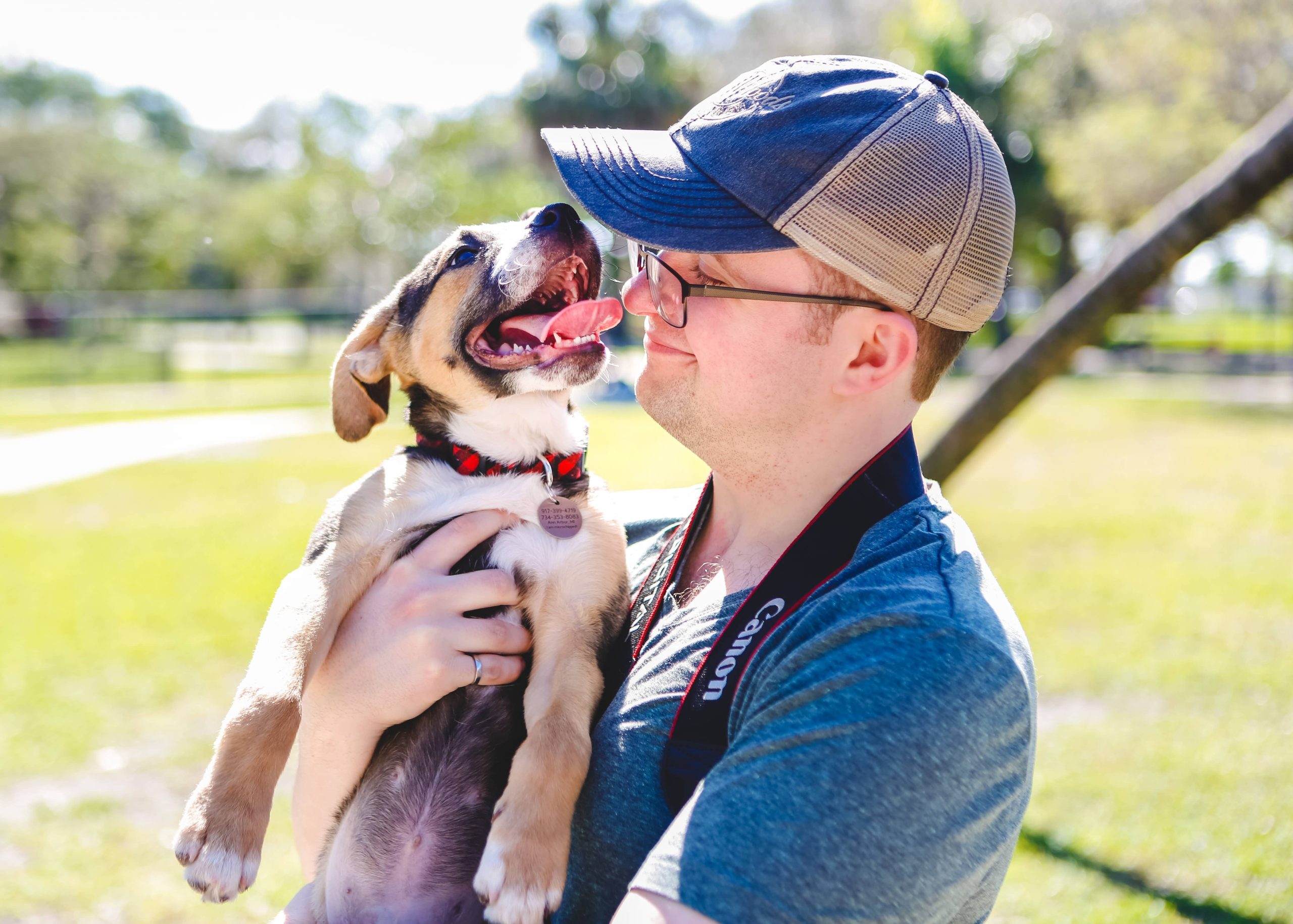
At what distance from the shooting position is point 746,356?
2.00 m

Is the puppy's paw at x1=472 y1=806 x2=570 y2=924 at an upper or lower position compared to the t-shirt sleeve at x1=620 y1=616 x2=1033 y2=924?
lower

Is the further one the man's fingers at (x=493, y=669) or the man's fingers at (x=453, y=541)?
the man's fingers at (x=453, y=541)

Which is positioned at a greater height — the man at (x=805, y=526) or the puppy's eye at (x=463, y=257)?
the man at (x=805, y=526)

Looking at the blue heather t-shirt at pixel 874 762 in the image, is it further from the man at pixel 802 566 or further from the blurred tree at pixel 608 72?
the blurred tree at pixel 608 72

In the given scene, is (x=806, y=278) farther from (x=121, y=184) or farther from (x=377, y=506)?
(x=121, y=184)

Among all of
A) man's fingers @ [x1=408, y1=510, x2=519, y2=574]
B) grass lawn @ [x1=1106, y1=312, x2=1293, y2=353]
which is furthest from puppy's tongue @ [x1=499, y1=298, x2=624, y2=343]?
grass lawn @ [x1=1106, y1=312, x2=1293, y2=353]

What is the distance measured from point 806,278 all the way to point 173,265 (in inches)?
2411

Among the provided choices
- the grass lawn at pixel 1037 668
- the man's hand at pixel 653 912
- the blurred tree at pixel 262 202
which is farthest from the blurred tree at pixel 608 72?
the man's hand at pixel 653 912

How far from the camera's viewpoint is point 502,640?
2.44 m

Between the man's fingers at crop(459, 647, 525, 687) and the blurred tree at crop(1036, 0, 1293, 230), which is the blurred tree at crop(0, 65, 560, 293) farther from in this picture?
the man's fingers at crop(459, 647, 525, 687)

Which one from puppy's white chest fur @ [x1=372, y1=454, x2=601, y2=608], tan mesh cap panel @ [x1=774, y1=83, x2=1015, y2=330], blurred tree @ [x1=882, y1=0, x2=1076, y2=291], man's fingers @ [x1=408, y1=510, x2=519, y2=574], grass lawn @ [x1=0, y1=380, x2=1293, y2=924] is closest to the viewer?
tan mesh cap panel @ [x1=774, y1=83, x2=1015, y2=330]

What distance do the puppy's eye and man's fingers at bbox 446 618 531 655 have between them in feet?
3.56

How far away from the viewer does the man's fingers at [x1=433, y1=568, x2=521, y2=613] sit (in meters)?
2.38

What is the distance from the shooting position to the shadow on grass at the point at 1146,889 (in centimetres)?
414
